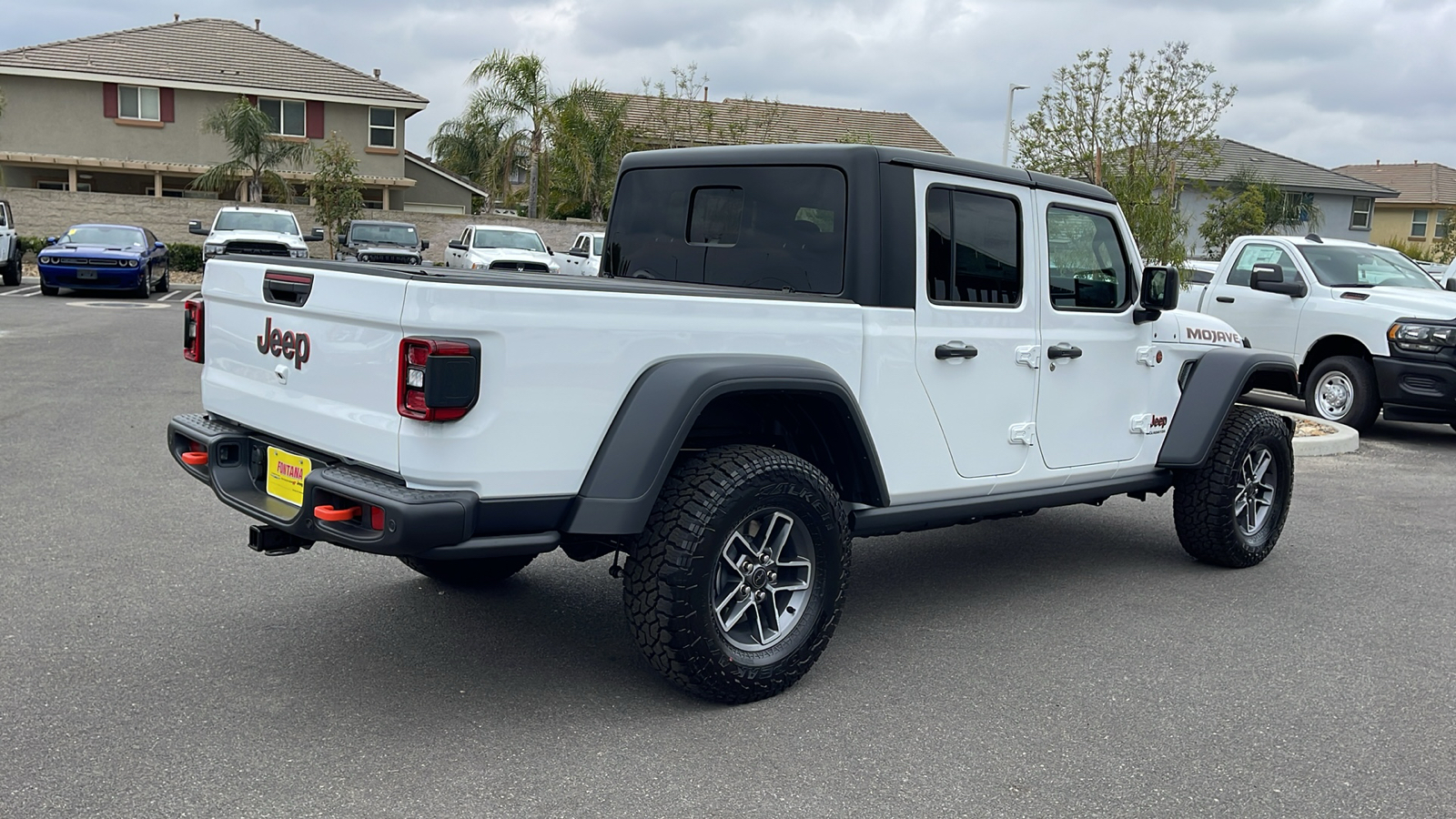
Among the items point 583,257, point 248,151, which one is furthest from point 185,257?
point 583,257

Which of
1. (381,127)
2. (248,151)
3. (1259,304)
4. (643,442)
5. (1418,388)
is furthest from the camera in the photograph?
(381,127)

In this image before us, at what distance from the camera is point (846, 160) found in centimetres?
474

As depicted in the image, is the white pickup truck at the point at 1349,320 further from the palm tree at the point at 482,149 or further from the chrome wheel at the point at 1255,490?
the palm tree at the point at 482,149

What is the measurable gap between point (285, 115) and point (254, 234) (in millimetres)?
18996

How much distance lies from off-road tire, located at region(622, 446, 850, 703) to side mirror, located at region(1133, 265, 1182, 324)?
7.28ft

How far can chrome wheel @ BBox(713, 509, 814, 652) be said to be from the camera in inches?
165

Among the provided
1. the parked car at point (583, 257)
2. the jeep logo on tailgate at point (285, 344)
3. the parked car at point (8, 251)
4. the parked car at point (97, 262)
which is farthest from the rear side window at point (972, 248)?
the parked car at point (8, 251)

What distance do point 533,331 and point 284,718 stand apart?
4.87 ft

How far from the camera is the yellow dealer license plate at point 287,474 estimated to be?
13.2ft

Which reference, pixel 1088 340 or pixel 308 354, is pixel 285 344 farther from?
pixel 1088 340

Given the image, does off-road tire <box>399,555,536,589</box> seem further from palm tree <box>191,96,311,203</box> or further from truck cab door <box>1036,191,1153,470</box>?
palm tree <box>191,96,311,203</box>

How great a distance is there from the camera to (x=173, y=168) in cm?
3753

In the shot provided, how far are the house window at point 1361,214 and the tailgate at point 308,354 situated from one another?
5661 cm

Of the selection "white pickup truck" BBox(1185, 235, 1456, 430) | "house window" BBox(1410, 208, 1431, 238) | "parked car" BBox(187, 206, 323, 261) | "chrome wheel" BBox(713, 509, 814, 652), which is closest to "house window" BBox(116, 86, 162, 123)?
"parked car" BBox(187, 206, 323, 261)
